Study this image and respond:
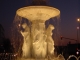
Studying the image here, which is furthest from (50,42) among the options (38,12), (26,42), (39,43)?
(38,12)

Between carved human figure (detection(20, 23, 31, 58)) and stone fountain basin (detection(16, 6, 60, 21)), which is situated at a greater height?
Result: stone fountain basin (detection(16, 6, 60, 21))

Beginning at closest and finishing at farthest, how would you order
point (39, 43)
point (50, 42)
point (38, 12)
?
point (39, 43), point (38, 12), point (50, 42)

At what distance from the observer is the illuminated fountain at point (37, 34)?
539 inches

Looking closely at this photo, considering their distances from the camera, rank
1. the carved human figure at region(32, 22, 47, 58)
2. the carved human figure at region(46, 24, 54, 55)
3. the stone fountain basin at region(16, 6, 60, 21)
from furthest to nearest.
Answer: the carved human figure at region(46, 24, 54, 55) → the carved human figure at region(32, 22, 47, 58) → the stone fountain basin at region(16, 6, 60, 21)

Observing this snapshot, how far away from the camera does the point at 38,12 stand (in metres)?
13.8

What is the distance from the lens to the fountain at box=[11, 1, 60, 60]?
1368 centimetres

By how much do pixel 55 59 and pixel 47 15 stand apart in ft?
9.68

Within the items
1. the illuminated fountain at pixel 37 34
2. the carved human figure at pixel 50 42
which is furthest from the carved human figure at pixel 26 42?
the carved human figure at pixel 50 42

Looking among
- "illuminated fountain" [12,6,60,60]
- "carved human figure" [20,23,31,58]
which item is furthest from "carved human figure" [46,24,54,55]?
"carved human figure" [20,23,31,58]

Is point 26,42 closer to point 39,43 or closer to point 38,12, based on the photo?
point 39,43

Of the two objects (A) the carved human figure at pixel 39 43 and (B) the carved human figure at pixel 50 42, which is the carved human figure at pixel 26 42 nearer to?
(A) the carved human figure at pixel 39 43

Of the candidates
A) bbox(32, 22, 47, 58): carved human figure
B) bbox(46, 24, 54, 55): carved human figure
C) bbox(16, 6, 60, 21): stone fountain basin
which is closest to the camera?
bbox(16, 6, 60, 21): stone fountain basin

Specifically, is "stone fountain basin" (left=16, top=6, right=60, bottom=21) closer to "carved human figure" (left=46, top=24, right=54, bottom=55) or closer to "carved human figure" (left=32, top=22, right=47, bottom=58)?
"carved human figure" (left=46, top=24, right=54, bottom=55)

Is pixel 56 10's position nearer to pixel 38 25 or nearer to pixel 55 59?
pixel 38 25
